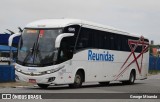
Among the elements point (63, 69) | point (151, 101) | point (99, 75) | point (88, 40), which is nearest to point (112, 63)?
point (99, 75)

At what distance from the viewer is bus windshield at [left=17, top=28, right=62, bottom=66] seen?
65.9ft

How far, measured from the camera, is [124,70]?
28047mm

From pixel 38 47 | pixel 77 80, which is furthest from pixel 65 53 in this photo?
pixel 77 80

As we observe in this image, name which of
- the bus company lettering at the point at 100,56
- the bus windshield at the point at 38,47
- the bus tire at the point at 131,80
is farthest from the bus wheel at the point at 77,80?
the bus tire at the point at 131,80

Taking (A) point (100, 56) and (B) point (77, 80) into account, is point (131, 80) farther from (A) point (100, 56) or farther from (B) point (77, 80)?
(B) point (77, 80)

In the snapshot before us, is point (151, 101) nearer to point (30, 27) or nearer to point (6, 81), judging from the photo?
point (30, 27)

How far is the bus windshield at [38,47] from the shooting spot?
20094 millimetres

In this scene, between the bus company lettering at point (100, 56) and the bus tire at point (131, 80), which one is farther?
the bus tire at point (131, 80)

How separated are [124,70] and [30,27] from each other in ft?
29.4

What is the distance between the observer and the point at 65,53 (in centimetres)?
2064

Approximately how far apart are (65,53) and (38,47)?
1.32 m

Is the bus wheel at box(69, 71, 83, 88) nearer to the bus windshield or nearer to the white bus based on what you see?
the white bus

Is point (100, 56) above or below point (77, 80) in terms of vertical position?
above

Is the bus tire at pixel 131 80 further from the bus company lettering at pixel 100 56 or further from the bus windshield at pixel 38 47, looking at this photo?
the bus windshield at pixel 38 47
